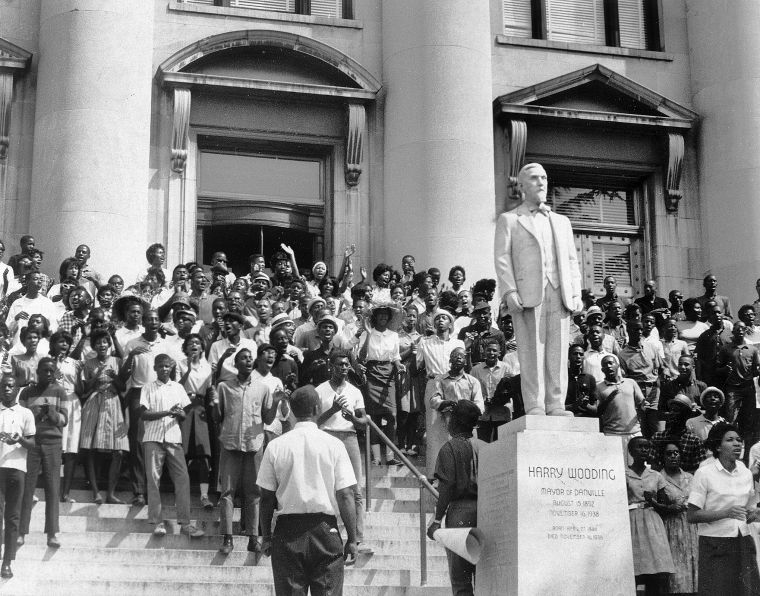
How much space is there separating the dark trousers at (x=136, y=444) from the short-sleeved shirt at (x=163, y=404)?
0.20 meters

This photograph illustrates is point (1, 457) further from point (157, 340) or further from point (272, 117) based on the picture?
point (272, 117)

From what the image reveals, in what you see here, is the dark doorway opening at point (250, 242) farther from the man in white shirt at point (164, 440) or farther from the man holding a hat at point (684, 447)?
the man holding a hat at point (684, 447)

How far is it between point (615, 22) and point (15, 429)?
56.5ft

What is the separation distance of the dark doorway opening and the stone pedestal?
1213cm

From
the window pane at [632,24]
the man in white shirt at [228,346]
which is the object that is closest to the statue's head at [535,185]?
the man in white shirt at [228,346]

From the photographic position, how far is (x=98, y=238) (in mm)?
Result: 21250

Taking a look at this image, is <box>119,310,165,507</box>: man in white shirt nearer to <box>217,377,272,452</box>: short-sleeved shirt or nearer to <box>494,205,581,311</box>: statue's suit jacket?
<box>217,377,272,452</box>: short-sleeved shirt

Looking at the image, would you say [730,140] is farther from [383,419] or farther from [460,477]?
[460,477]

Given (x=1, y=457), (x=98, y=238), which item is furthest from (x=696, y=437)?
(x=98, y=238)

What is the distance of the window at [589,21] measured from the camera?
26141 mm

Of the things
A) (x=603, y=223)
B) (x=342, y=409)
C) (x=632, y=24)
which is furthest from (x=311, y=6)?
(x=342, y=409)

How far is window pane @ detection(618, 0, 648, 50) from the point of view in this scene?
1049 inches

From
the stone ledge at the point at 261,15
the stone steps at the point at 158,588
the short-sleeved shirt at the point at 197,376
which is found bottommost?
the stone steps at the point at 158,588

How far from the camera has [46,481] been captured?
44.3ft
